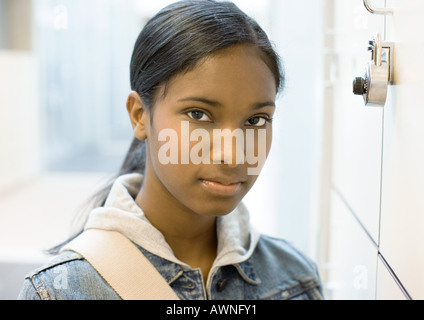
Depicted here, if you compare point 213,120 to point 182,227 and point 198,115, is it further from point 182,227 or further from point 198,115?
point 182,227

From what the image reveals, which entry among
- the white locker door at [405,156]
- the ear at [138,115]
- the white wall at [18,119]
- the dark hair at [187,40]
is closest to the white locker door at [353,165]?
the white locker door at [405,156]

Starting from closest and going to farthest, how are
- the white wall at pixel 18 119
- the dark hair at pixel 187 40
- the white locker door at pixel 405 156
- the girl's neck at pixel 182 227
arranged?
1. the white locker door at pixel 405 156
2. the dark hair at pixel 187 40
3. the girl's neck at pixel 182 227
4. the white wall at pixel 18 119

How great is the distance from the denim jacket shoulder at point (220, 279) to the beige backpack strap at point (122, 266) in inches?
0.4

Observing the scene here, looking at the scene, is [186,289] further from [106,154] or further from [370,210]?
[106,154]

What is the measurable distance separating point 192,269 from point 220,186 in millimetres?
167

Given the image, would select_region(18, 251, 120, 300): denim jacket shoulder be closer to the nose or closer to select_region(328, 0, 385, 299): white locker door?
the nose

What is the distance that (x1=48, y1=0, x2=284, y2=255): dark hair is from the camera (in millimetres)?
688

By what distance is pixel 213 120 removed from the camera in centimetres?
67

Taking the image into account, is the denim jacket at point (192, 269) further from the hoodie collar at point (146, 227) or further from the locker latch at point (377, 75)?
the locker latch at point (377, 75)

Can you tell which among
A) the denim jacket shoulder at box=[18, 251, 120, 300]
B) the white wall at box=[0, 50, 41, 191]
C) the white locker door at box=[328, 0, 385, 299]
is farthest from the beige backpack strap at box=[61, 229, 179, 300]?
the white wall at box=[0, 50, 41, 191]

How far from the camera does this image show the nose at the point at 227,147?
66 centimetres

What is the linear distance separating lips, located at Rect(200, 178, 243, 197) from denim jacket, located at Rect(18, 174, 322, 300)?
0.14 metres

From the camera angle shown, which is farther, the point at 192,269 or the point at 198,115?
the point at 192,269

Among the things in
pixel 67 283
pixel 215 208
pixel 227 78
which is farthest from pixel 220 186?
pixel 67 283
